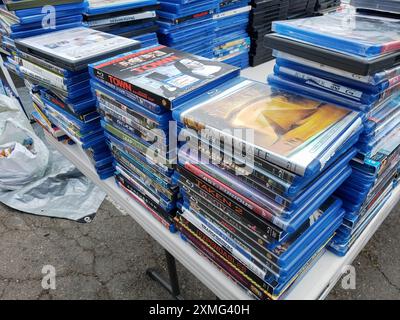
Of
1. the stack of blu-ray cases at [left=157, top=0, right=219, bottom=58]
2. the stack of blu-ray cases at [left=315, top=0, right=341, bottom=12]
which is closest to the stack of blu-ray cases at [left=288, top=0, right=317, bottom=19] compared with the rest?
the stack of blu-ray cases at [left=315, top=0, right=341, bottom=12]

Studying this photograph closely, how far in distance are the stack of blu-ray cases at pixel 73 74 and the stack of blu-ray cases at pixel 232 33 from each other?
1.04m

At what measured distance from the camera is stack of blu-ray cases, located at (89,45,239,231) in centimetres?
81

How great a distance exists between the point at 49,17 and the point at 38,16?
48 millimetres

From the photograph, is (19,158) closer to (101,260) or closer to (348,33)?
(101,260)

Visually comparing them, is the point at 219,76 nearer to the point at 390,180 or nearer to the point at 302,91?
the point at 302,91

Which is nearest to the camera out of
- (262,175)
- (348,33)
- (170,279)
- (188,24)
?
(262,175)

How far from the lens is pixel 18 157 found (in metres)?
2.21

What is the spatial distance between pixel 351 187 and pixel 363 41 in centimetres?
38

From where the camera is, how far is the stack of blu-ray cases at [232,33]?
6.66 ft

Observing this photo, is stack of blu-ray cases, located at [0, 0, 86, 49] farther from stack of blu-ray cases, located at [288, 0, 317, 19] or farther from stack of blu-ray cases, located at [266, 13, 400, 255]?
stack of blu-ray cases, located at [288, 0, 317, 19]

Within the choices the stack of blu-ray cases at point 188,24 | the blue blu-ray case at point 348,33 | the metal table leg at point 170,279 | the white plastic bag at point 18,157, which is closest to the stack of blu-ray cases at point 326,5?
the stack of blu-ray cases at point 188,24

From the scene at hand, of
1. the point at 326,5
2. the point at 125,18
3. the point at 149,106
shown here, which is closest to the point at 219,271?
the point at 149,106
